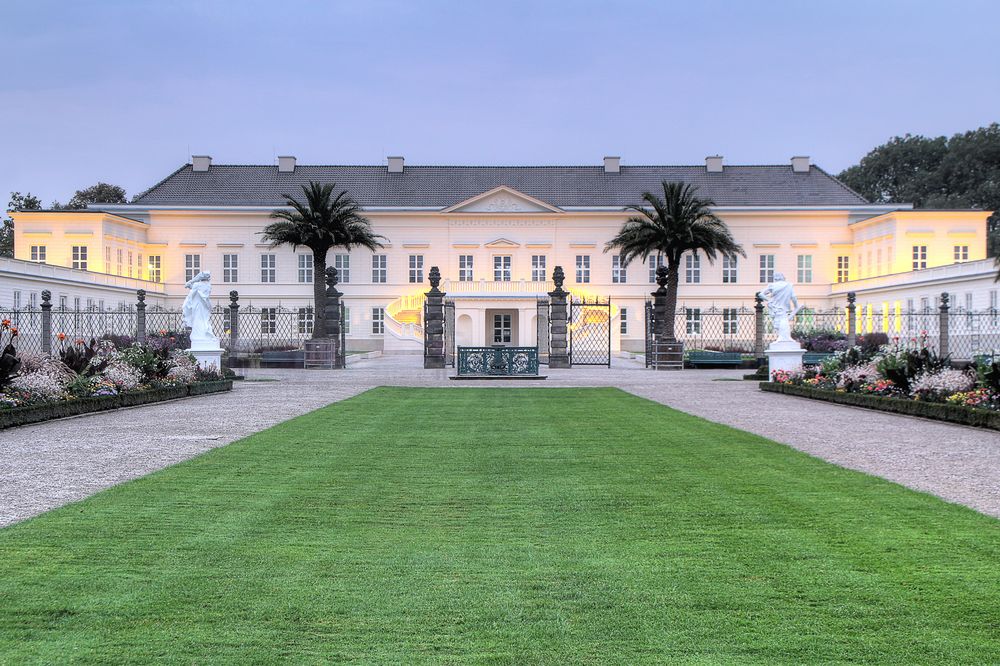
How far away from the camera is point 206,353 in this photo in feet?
76.3

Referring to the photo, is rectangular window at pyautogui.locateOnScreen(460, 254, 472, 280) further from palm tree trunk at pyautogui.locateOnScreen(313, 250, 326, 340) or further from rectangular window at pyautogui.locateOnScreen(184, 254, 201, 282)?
palm tree trunk at pyautogui.locateOnScreen(313, 250, 326, 340)

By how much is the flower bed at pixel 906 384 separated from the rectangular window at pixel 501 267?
127 ft

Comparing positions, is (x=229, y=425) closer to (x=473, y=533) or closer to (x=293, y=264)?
(x=473, y=533)

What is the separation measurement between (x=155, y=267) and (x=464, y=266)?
793 inches

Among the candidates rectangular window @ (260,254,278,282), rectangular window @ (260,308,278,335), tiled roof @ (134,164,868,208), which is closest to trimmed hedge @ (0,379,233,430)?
rectangular window @ (260,308,278,335)

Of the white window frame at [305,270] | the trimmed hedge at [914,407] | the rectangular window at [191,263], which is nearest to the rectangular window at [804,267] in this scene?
the white window frame at [305,270]

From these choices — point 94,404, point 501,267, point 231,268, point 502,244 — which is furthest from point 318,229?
point 94,404

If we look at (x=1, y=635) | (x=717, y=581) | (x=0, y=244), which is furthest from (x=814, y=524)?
(x=0, y=244)

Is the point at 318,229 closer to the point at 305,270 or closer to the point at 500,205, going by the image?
the point at 305,270

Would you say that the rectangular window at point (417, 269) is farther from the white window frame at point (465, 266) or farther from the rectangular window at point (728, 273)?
the rectangular window at point (728, 273)

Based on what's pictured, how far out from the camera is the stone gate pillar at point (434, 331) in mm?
33969

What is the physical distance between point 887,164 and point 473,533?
282 feet

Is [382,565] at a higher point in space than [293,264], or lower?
lower

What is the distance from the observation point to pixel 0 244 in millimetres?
64938
